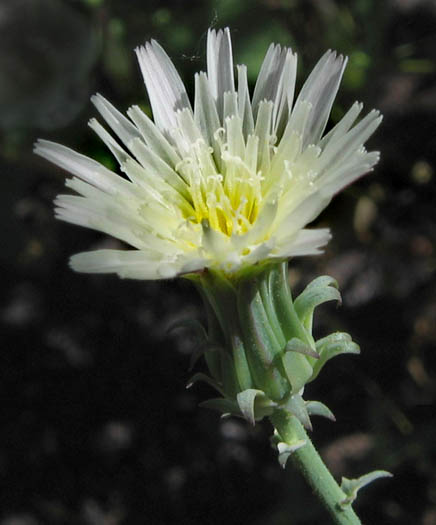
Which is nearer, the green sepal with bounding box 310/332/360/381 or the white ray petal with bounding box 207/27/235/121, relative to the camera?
the green sepal with bounding box 310/332/360/381

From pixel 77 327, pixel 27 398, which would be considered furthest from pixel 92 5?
pixel 27 398

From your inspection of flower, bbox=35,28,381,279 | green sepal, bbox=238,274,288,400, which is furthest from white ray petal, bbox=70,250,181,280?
green sepal, bbox=238,274,288,400

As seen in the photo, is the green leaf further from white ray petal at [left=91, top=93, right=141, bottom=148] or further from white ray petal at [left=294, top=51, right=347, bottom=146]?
white ray petal at [left=91, top=93, right=141, bottom=148]

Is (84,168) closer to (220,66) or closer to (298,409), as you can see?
(220,66)

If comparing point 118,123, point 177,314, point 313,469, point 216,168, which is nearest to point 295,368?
point 313,469

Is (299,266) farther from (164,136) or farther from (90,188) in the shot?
(90,188)

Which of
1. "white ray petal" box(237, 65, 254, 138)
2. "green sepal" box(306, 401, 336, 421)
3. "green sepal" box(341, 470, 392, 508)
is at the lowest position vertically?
"green sepal" box(341, 470, 392, 508)
